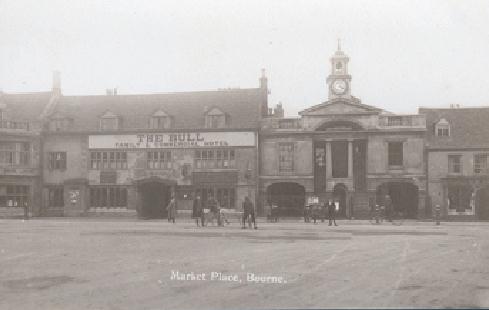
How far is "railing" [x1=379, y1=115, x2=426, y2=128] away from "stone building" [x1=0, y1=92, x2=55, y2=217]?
25.5m

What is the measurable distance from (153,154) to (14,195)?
10518 mm

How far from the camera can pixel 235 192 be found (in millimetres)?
45656

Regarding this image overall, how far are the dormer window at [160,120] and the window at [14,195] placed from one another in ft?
34.5

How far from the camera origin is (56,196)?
48.3 metres

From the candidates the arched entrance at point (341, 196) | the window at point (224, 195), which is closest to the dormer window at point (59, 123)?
the window at point (224, 195)

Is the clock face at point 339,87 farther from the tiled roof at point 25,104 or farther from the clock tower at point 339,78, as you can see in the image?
the tiled roof at point 25,104

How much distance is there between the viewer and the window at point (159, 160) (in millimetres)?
46906

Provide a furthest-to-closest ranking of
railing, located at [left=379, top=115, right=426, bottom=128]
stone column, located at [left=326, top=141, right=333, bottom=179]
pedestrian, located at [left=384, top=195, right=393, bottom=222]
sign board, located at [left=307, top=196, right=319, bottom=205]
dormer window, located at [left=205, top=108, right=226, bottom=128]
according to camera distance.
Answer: dormer window, located at [left=205, top=108, right=226, bottom=128]
stone column, located at [left=326, top=141, right=333, bottom=179]
sign board, located at [left=307, top=196, right=319, bottom=205]
railing, located at [left=379, top=115, right=426, bottom=128]
pedestrian, located at [left=384, top=195, right=393, bottom=222]

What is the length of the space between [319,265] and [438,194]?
31.5 m

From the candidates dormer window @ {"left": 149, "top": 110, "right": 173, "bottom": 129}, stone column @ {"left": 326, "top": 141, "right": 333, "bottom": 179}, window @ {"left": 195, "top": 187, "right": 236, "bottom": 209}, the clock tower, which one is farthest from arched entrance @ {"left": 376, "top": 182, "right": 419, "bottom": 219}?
dormer window @ {"left": 149, "top": 110, "right": 173, "bottom": 129}

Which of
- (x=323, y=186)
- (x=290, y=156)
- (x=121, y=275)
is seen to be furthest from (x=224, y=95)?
(x=121, y=275)

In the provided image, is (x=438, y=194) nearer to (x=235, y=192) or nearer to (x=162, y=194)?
(x=235, y=192)

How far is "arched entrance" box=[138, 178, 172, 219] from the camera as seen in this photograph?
46500 mm

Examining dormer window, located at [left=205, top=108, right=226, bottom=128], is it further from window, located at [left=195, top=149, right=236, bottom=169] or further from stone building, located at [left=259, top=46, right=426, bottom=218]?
stone building, located at [left=259, top=46, right=426, bottom=218]
